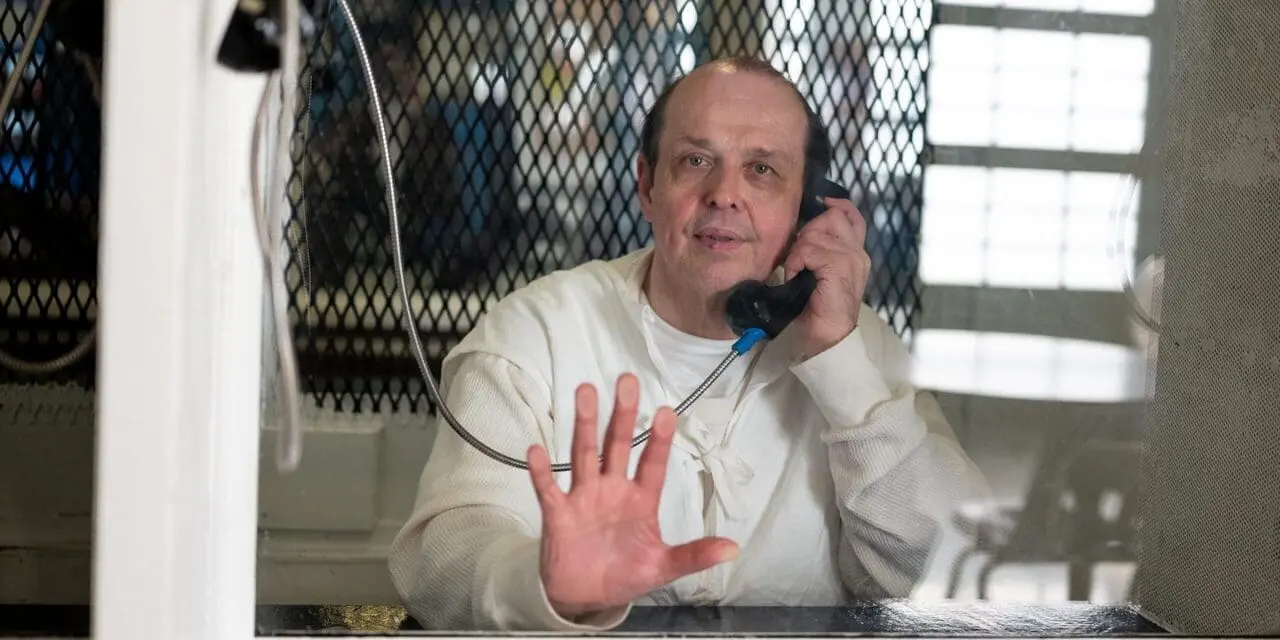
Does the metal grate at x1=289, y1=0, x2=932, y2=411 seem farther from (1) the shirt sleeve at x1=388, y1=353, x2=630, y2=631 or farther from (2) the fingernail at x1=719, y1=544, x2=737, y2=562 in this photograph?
(2) the fingernail at x1=719, y1=544, x2=737, y2=562

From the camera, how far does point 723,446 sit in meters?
1.02

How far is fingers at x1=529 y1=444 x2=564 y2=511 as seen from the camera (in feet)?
2.80

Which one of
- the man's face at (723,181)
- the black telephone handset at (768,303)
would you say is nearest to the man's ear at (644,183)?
the man's face at (723,181)

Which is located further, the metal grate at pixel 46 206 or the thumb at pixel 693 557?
the metal grate at pixel 46 206

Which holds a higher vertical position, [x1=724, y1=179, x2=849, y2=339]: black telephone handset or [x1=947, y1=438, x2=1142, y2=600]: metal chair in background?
[x1=724, y1=179, x2=849, y2=339]: black telephone handset

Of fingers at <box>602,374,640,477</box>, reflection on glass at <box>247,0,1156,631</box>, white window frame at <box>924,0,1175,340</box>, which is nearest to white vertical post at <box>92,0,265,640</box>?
reflection on glass at <box>247,0,1156,631</box>

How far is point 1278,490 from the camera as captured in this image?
1.02 m

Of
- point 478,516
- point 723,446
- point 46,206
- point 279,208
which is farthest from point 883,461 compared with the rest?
point 46,206

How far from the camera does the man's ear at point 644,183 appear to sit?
3.37ft

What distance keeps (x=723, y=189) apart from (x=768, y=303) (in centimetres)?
10

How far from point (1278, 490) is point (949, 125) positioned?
410 millimetres

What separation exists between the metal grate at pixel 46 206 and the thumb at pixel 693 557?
1.81 ft

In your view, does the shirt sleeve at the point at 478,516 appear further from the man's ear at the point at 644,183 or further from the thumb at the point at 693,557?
the man's ear at the point at 644,183

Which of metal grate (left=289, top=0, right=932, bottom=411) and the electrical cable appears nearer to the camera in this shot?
the electrical cable
